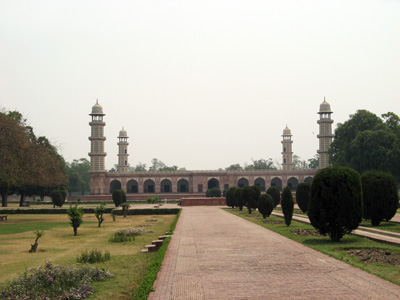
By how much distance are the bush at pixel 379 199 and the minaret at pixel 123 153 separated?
182ft

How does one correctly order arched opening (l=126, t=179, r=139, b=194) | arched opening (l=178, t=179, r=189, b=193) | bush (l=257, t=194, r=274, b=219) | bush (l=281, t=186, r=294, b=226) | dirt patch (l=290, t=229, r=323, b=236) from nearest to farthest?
dirt patch (l=290, t=229, r=323, b=236)
bush (l=281, t=186, r=294, b=226)
bush (l=257, t=194, r=274, b=219)
arched opening (l=126, t=179, r=139, b=194)
arched opening (l=178, t=179, r=189, b=193)

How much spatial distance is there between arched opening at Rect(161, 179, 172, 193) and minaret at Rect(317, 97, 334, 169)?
66.8 feet

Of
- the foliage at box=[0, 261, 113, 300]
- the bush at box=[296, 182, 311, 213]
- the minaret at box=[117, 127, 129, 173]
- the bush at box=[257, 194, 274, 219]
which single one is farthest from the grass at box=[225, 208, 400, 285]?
the minaret at box=[117, 127, 129, 173]

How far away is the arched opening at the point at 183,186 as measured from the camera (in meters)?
61.6

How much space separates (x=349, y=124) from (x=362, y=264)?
37.7 metres

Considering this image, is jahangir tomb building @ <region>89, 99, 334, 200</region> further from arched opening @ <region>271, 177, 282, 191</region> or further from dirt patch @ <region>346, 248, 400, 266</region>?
dirt patch @ <region>346, 248, 400, 266</region>

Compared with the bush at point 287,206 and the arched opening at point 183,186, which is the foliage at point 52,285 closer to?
the bush at point 287,206

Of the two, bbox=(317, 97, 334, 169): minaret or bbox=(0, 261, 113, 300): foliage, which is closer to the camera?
bbox=(0, 261, 113, 300): foliage

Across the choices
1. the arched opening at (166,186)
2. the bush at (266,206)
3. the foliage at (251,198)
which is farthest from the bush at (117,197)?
the arched opening at (166,186)

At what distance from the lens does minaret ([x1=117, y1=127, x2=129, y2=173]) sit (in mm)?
68938

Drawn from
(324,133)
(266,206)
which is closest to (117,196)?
(266,206)

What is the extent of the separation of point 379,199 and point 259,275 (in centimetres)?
981

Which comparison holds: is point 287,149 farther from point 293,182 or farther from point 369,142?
point 369,142

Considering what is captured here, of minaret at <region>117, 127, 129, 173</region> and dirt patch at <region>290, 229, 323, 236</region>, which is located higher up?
minaret at <region>117, 127, 129, 173</region>
